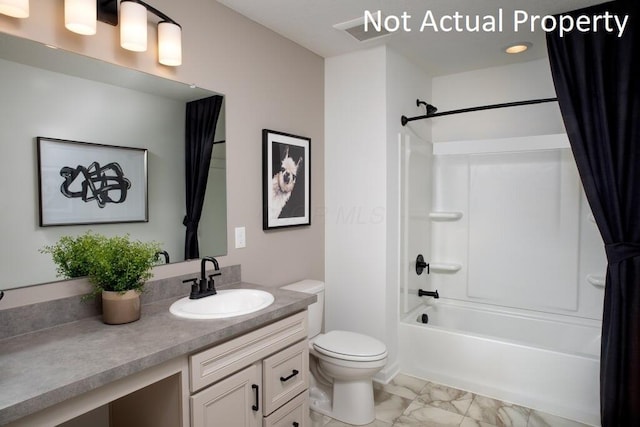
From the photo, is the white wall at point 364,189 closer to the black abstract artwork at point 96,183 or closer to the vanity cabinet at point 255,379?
the vanity cabinet at point 255,379

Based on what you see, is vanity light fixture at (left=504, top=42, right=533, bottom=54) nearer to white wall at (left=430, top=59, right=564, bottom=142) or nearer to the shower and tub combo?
white wall at (left=430, top=59, right=564, bottom=142)

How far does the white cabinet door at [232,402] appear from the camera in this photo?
1.37m

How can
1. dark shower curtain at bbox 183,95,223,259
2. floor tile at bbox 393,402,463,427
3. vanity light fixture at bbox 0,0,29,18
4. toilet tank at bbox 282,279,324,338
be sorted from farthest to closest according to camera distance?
Answer: toilet tank at bbox 282,279,324,338, floor tile at bbox 393,402,463,427, dark shower curtain at bbox 183,95,223,259, vanity light fixture at bbox 0,0,29,18

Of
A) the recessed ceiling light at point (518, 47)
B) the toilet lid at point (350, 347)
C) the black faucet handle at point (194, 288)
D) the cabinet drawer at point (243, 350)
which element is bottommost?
the toilet lid at point (350, 347)

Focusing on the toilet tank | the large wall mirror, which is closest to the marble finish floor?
the toilet tank

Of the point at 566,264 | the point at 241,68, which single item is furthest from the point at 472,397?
the point at 241,68

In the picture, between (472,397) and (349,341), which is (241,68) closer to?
(349,341)

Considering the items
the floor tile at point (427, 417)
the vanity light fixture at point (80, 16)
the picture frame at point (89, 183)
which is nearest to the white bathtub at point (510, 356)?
the floor tile at point (427, 417)

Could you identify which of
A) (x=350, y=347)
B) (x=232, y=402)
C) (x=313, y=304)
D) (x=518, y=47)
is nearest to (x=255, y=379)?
(x=232, y=402)

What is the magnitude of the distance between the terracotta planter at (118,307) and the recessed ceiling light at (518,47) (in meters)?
2.95

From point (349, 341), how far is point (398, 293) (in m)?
0.70

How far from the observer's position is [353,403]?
90.0 inches

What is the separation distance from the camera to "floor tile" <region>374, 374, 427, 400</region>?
260 centimetres

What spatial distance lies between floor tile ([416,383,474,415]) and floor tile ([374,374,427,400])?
5 centimetres
